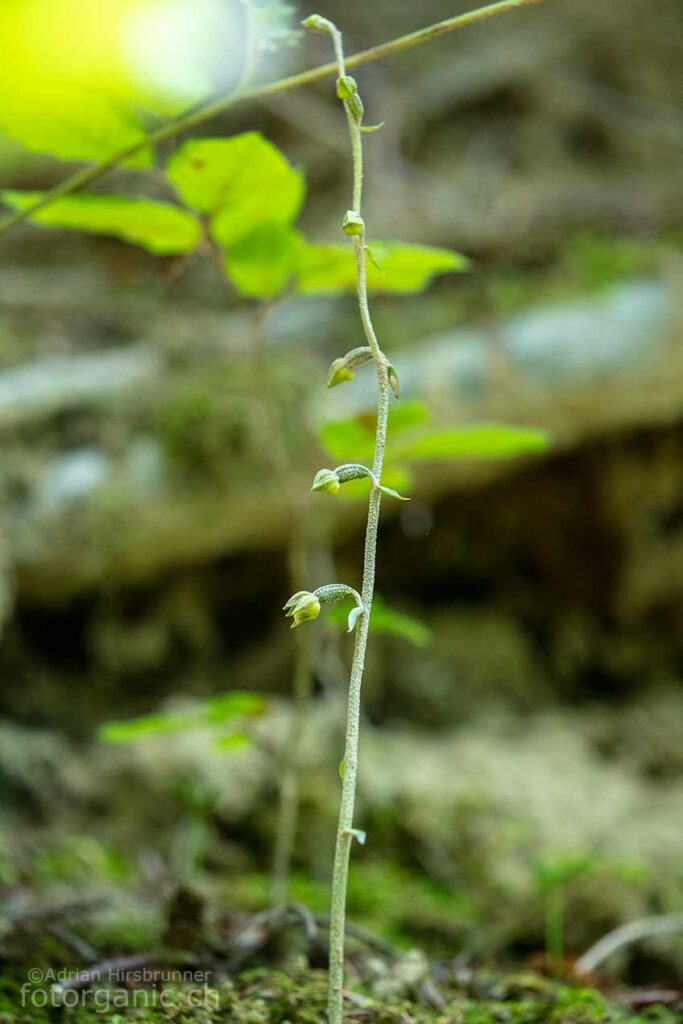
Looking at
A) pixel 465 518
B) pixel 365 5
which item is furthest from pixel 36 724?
pixel 365 5

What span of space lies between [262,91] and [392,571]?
5.53ft

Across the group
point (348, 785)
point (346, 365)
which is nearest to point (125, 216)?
point (346, 365)

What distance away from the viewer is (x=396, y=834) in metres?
1.80

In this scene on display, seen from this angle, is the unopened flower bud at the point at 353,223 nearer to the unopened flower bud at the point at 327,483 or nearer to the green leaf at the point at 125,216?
the unopened flower bud at the point at 327,483

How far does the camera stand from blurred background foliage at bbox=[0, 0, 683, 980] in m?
1.66

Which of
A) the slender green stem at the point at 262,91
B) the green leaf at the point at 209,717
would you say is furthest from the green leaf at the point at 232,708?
the slender green stem at the point at 262,91

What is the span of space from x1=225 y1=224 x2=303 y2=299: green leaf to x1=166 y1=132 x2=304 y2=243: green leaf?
0.01m

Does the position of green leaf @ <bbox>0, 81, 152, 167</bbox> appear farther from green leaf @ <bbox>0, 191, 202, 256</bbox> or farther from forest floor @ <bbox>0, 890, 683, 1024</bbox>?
forest floor @ <bbox>0, 890, 683, 1024</bbox>

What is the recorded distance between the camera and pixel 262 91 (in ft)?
2.78

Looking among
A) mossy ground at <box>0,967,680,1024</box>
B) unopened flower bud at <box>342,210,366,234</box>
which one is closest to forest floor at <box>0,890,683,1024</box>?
mossy ground at <box>0,967,680,1024</box>

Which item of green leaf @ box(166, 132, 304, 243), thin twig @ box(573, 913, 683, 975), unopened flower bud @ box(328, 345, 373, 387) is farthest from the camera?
thin twig @ box(573, 913, 683, 975)

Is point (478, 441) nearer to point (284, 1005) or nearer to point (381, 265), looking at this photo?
point (381, 265)

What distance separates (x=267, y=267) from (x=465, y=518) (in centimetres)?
147

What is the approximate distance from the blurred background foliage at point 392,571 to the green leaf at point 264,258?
21 centimetres
